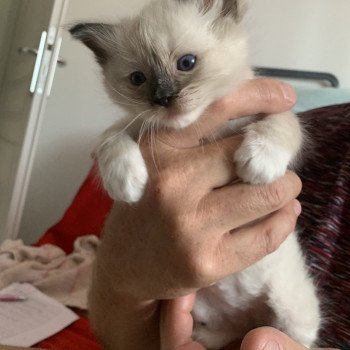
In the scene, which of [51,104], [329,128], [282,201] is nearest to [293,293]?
[282,201]

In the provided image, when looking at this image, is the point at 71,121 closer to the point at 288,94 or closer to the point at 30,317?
the point at 30,317

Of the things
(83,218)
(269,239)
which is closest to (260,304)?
(269,239)

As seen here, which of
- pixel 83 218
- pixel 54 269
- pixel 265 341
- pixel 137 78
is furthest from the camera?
pixel 83 218

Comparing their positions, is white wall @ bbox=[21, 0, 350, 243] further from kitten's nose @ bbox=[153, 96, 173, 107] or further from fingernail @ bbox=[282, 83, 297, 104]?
kitten's nose @ bbox=[153, 96, 173, 107]

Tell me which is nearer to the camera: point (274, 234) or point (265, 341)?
point (265, 341)

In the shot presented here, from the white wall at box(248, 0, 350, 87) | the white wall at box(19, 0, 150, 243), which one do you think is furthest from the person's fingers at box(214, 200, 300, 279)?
the white wall at box(19, 0, 150, 243)

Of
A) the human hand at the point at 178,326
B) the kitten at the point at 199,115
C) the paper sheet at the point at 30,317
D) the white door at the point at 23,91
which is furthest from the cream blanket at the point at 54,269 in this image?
the human hand at the point at 178,326

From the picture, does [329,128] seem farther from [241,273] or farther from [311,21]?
[311,21]
